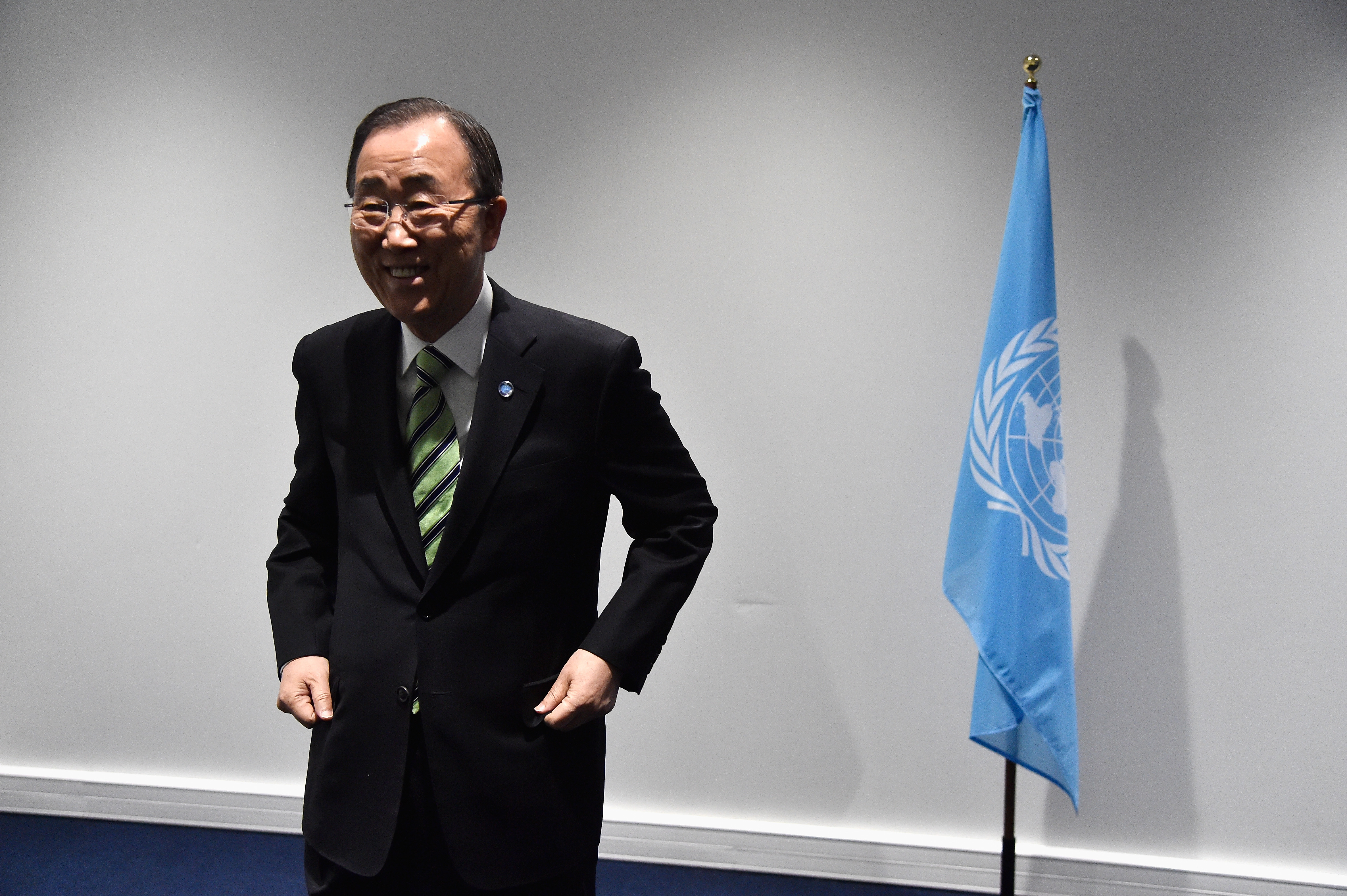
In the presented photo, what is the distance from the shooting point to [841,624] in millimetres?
2865

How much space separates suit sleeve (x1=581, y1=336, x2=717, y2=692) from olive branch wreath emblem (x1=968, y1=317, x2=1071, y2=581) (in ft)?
4.10

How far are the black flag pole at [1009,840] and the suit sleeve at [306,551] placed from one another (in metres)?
1.85

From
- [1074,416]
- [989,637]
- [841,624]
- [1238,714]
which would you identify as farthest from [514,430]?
[1238,714]

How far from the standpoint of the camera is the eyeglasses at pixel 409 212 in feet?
4.20

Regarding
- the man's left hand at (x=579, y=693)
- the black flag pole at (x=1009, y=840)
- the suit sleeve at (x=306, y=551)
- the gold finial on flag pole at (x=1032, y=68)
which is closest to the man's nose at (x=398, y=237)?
the suit sleeve at (x=306, y=551)

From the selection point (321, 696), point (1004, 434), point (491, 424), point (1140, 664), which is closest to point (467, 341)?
point (491, 424)

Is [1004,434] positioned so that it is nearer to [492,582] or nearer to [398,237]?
[492,582]

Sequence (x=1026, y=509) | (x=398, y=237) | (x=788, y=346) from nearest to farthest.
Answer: (x=398, y=237), (x=1026, y=509), (x=788, y=346)

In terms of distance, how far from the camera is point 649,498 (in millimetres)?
1436

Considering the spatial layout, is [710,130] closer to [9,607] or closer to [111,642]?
[111,642]

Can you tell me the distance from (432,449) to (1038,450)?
1.68 metres

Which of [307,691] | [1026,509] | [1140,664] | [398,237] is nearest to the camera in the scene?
[398,237]

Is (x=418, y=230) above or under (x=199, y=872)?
above

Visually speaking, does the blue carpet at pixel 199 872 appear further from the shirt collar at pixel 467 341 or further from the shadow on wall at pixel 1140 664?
the shirt collar at pixel 467 341
